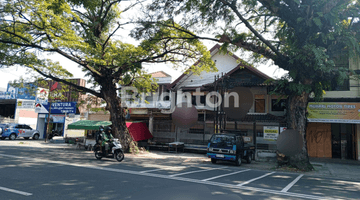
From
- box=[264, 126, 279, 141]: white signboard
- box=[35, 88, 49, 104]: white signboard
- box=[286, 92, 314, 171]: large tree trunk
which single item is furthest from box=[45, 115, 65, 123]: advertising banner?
box=[286, 92, 314, 171]: large tree trunk

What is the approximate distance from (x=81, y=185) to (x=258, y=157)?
1348cm

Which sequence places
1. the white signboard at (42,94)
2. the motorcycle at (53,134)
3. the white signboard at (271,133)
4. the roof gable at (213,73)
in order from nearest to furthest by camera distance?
the white signboard at (271,133)
the white signboard at (42,94)
the roof gable at (213,73)
the motorcycle at (53,134)

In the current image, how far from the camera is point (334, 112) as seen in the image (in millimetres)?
16766

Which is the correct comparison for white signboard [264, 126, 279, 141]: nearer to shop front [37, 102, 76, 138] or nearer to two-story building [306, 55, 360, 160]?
two-story building [306, 55, 360, 160]

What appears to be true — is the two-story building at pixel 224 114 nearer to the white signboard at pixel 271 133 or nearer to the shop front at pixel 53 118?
the white signboard at pixel 271 133

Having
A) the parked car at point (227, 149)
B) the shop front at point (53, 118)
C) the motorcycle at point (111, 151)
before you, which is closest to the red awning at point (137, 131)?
the motorcycle at point (111, 151)

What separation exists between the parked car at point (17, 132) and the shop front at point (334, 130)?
95.0 feet

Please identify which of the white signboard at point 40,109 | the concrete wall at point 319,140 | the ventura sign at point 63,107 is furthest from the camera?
the white signboard at point 40,109

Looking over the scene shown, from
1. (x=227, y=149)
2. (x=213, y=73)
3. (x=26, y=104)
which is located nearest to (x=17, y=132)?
(x=26, y=104)

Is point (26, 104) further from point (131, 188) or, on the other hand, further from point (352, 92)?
point (352, 92)

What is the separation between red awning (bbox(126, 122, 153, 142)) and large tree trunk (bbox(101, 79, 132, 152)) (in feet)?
7.49

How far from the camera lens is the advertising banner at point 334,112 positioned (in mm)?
16266

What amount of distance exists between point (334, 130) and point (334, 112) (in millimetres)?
2961

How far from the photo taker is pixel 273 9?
39.0ft
